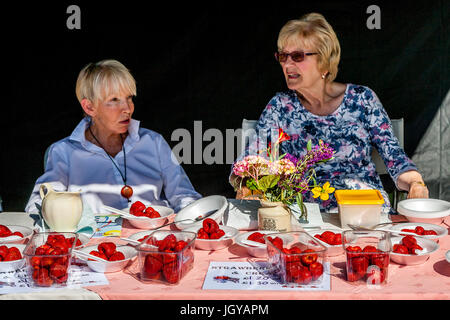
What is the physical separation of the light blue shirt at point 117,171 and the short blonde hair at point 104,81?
21 centimetres

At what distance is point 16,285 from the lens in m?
1.70

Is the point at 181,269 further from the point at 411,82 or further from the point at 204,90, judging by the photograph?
the point at 411,82

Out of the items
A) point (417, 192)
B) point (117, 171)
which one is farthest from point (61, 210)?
point (417, 192)

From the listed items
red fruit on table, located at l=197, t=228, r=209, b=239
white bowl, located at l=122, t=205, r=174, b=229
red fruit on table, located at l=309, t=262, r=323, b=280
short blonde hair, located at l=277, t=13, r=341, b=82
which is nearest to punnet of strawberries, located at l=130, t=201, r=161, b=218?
white bowl, located at l=122, t=205, r=174, b=229

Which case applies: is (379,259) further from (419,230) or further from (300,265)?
(419,230)

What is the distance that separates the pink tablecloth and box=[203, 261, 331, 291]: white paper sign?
0.02 m

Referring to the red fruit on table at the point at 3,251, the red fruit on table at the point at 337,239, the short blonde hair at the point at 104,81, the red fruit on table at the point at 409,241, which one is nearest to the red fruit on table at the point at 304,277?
the red fruit on table at the point at 337,239

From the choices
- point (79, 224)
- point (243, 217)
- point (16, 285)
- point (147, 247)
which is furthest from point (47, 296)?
point (243, 217)

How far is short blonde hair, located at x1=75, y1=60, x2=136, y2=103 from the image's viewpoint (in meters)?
3.11

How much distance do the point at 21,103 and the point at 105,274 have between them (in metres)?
2.62

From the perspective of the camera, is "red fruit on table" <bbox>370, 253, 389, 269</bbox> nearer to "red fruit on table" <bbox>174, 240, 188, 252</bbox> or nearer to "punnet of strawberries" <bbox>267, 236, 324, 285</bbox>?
"punnet of strawberries" <bbox>267, 236, 324, 285</bbox>

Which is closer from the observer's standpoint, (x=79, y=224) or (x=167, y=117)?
(x=79, y=224)

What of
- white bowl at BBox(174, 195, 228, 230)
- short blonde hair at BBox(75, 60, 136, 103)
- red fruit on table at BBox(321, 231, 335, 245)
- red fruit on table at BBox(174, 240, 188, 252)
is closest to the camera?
red fruit on table at BBox(174, 240, 188, 252)

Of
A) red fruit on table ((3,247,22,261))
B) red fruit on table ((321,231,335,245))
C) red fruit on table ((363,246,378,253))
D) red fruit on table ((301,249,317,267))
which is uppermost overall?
red fruit on table ((363,246,378,253))
